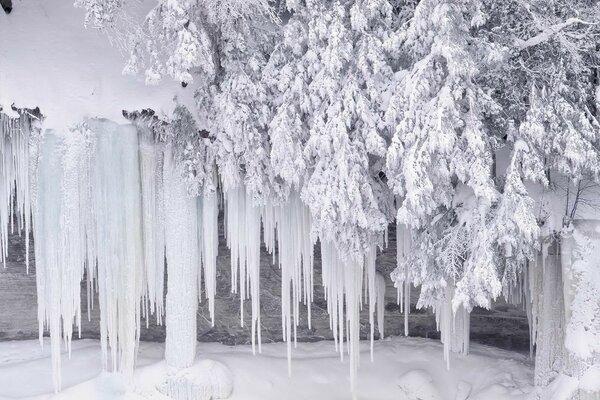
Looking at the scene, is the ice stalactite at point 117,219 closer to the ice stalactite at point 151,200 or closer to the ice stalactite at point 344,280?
the ice stalactite at point 151,200

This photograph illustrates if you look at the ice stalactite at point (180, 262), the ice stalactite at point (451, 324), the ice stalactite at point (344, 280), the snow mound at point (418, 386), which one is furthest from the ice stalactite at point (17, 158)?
the snow mound at point (418, 386)

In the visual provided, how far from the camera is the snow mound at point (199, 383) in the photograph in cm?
863

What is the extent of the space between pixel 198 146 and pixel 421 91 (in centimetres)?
295

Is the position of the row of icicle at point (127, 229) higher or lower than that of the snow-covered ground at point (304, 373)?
higher

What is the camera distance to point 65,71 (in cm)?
830

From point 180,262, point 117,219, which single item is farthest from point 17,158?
point 180,262

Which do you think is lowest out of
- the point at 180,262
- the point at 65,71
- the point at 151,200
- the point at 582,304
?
the point at 582,304

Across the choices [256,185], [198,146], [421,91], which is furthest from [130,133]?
[421,91]

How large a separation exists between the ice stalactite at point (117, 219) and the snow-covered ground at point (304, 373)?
1.11m

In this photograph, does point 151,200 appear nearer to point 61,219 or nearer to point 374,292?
point 61,219

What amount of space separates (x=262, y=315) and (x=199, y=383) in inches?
130

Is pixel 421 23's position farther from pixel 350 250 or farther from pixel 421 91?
pixel 350 250

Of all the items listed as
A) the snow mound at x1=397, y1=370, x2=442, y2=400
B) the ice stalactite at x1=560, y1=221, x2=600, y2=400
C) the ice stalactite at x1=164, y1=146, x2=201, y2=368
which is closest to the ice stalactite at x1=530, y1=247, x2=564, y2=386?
the ice stalactite at x1=560, y1=221, x2=600, y2=400

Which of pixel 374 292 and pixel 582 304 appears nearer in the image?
pixel 582 304
